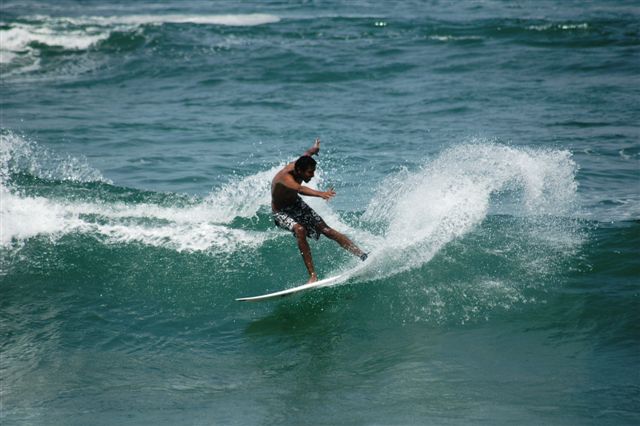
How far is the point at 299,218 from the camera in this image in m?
8.97

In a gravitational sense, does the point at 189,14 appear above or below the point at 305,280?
above

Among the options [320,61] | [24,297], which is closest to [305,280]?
[24,297]

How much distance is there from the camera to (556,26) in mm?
24797

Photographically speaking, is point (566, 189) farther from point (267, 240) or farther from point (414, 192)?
point (267, 240)

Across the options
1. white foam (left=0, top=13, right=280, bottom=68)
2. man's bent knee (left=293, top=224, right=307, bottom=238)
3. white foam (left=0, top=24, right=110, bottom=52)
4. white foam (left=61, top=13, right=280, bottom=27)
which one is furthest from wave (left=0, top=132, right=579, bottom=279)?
white foam (left=61, top=13, right=280, bottom=27)

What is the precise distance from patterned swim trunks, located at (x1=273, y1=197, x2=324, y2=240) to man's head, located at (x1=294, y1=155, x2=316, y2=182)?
58 cm

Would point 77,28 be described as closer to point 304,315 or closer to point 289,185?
point 304,315

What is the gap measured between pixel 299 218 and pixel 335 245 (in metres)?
1.88

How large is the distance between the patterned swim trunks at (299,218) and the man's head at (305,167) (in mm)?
576

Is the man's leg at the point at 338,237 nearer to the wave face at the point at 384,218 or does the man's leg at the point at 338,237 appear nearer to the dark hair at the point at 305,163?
the wave face at the point at 384,218

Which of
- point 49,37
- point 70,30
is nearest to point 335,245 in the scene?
point 49,37

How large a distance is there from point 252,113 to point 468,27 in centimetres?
1001

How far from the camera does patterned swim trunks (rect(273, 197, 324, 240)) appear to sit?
29.3 feet

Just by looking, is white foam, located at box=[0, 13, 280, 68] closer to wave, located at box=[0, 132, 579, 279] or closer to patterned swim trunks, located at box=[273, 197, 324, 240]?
wave, located at box=[0, 132, 579, 279]
